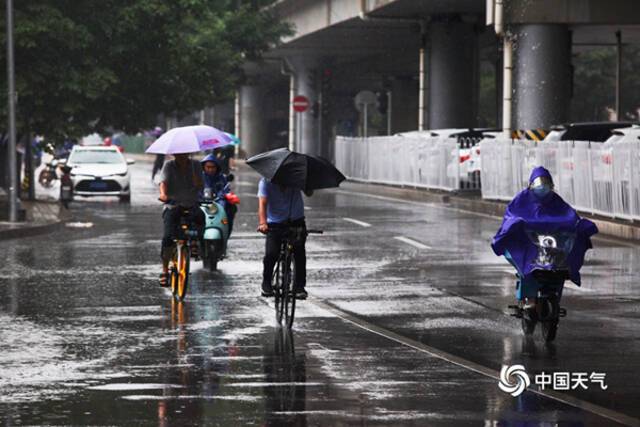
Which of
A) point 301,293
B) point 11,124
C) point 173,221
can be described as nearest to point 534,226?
point 301,293

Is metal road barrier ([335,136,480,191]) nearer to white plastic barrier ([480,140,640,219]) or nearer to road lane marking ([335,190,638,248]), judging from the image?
road lane marking ([335,190,638,248])

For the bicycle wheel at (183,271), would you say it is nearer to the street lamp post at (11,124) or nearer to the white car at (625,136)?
the white car at (625,136)

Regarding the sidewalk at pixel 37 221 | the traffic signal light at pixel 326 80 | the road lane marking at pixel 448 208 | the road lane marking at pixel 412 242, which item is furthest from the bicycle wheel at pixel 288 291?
the traffic signal light at pixel 326 80

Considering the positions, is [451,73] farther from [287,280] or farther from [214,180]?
[287,280]

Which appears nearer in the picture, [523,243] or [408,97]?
[523,243]

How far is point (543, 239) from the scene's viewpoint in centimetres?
1321

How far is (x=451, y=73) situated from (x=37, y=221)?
22219 mm

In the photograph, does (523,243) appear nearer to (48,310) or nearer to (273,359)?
(273,359)

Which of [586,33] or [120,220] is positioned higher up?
[586,33]

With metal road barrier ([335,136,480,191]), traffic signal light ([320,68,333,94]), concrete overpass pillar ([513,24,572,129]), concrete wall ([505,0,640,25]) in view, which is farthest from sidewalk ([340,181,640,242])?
traffic signal light ([320,68,333,94])

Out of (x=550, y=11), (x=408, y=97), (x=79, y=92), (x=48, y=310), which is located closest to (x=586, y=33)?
(x=550, y=11)

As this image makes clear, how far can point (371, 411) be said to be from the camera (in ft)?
31.8

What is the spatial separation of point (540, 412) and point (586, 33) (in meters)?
42.7

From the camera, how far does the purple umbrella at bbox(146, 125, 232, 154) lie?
1703 cm
